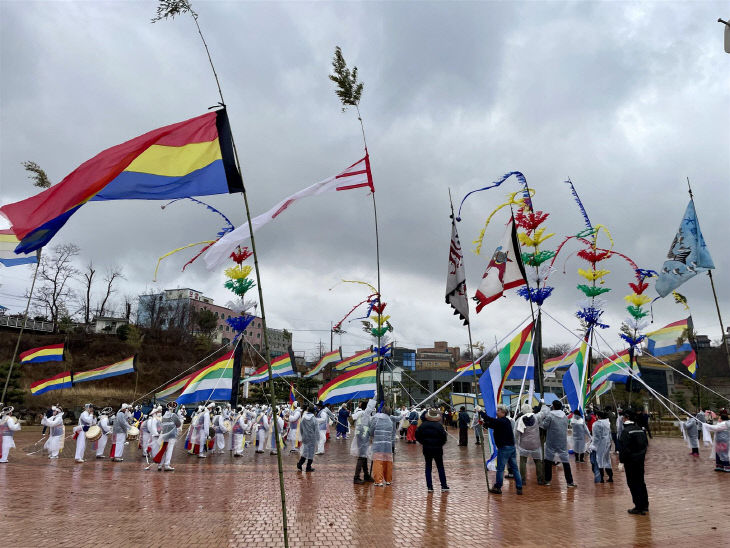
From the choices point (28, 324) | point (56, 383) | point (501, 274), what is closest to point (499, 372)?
point (501, 274)

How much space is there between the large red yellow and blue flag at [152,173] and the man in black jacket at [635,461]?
316 inches

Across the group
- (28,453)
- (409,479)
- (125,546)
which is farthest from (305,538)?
(28,453)

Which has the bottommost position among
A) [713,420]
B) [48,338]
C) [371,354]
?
[713,420]

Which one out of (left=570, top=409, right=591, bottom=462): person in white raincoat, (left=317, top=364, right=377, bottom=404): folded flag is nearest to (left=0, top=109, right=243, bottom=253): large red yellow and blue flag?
(left=570, top=409, right=591, bottom=462): person in white raincoat

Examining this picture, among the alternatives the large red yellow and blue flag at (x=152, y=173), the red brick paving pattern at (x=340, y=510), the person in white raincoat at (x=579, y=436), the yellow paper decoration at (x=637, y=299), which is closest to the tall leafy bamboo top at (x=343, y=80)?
the large red yellow and blue flag at (x=152, y=173)

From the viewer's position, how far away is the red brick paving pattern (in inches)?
283

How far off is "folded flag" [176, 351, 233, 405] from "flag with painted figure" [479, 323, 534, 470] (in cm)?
953

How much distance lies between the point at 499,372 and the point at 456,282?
312 centimetres

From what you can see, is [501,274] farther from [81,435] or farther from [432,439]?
[81,435]

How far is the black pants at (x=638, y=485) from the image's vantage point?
8.73 meters

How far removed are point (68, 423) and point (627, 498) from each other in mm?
36907

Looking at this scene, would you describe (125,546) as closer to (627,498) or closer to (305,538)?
(305,538)

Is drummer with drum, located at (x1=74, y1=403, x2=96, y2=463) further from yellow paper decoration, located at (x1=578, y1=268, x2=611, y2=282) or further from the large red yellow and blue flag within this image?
yellow paper decoration, located at (x1=578, y1=268, x2=611, y2=282)

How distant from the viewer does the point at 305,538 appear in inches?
283
